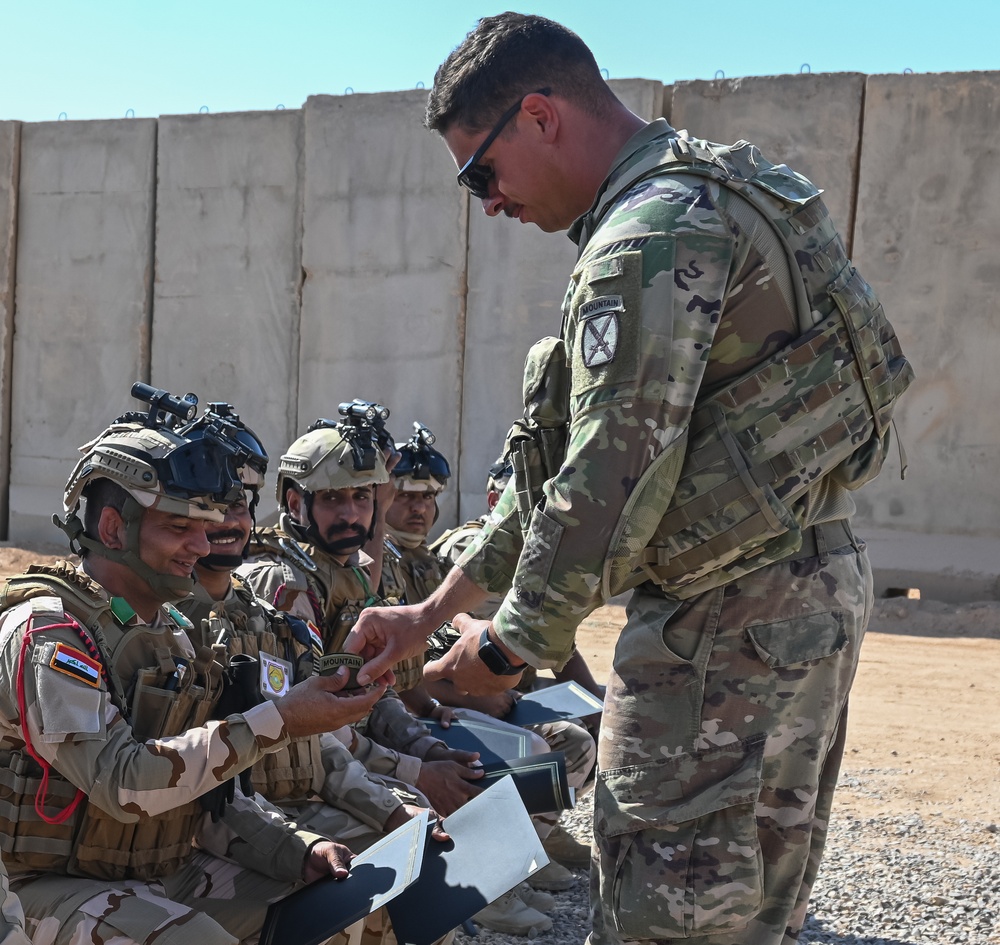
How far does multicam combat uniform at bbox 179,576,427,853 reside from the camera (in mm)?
3764

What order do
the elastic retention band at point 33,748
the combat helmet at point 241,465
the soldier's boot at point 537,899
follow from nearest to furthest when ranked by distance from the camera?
the elastic retention band at point 33,748 < the combat helmet at point 241,465 < the soldier's boot at point 537,899

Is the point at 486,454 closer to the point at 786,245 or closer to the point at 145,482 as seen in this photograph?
the point at 145,482

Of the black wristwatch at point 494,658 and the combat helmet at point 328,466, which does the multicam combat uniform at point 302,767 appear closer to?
the combat helmet at point 328,466

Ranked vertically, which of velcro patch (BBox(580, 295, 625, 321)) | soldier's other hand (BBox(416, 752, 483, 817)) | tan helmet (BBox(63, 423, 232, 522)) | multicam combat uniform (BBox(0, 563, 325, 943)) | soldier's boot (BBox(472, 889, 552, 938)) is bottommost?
soldier's boot (BBox(472, 889, 552, 938))

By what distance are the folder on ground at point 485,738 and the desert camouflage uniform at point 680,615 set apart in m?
2.06

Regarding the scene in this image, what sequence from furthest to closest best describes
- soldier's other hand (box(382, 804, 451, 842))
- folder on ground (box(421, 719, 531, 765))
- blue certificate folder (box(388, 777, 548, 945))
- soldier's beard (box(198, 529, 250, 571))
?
folder on ground (box(421, 719, 531, 765)), soldier's beard (box(198, 529, 250, 571)), soldier's other hand (box(382, 804, 451, 842)), blue certificate folder (box(388, 777, 548, 945))

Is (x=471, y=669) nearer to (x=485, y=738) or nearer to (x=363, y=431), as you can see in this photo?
(x=485, y=738)

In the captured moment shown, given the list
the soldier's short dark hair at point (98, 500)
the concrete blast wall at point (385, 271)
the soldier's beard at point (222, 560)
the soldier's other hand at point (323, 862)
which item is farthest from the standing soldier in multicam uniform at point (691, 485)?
the concrete blast wall at point (385, 271)

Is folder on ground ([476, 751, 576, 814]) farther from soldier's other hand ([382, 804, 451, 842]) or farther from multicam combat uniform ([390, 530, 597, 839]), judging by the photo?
multicam combat uniform ([390, 530, 597, 839])

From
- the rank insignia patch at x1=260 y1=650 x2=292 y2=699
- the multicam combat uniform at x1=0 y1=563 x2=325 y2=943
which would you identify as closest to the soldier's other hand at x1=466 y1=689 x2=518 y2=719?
the rank insignia patch at x1=260 y1=650 x2=292 y2=699

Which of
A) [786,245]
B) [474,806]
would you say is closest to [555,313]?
[474,806]

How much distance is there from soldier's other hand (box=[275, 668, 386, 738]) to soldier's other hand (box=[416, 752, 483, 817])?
3.97ft

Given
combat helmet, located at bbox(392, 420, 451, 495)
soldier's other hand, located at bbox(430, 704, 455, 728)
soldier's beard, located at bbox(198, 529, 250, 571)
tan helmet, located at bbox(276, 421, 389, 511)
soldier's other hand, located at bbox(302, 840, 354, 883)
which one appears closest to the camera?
soldier's other hand, located at bbox(302, 840, 354, 883)

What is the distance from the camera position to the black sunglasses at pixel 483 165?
8.25ft
